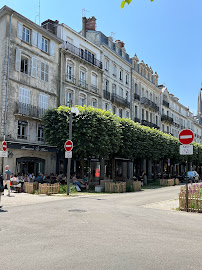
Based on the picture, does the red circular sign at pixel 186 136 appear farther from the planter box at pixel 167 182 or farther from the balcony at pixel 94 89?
the balcony at pixel 94 89

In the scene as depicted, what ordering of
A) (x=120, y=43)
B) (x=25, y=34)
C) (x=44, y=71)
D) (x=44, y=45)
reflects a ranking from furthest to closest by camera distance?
(x=120, y=43)
(x=44, y=45)
(x=44, y=71)
(x=25, y=34)

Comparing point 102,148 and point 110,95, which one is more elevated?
point 110,95

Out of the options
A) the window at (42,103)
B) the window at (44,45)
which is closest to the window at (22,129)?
the window at (42,103)

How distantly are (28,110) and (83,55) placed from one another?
36.4ft

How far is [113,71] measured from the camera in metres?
39.5

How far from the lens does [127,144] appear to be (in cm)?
2734

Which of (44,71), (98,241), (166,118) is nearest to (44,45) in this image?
(44,71)

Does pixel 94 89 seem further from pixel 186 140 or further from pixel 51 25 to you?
pixel 186 140

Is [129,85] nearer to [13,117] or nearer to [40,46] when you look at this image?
[40,46]

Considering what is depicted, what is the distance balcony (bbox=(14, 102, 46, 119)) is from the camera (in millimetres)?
24984

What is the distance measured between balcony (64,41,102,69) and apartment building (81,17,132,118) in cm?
175

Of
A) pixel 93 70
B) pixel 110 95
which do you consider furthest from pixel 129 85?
pixel 93 70

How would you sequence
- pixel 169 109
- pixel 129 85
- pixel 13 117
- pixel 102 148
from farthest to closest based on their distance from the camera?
pixel 169 109 < pixel 129 85 < pixel 13 117 < pixel 102 148

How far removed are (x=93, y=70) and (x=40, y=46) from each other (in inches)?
330
